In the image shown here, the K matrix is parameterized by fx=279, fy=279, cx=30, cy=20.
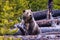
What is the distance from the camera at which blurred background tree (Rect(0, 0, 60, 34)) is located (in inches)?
162

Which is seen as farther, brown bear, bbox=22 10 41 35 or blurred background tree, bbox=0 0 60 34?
brown bear, bbox=22 10 41 35

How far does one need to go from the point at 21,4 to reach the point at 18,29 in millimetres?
3083

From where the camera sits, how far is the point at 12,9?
Answer: 5.47 meters

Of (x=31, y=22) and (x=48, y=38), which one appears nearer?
(x=48, y=38)

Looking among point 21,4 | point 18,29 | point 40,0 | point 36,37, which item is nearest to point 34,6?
point 40,0

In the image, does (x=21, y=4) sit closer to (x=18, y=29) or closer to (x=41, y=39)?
(x=18, y=29)

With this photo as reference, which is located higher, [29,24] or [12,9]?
[12,9]

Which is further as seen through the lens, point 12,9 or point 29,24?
point 12,9

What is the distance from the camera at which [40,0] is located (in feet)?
35.6

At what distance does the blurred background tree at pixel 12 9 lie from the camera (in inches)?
162

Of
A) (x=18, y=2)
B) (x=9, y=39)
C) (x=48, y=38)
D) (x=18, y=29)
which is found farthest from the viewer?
(x=18, y=2)

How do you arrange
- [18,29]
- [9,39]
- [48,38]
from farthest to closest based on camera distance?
[18,29], [48,38], [9,39]

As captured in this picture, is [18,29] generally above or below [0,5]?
below

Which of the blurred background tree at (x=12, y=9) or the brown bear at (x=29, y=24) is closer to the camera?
the blurred background tree at (x=12, y=9)
